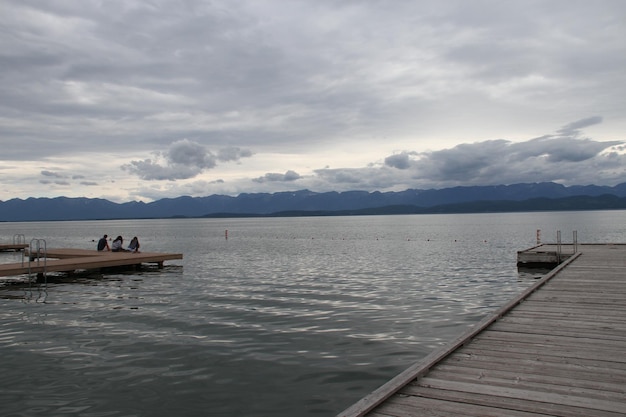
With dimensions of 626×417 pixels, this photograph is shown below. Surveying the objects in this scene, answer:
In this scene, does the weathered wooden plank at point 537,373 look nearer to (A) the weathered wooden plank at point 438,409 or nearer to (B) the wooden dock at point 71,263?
(A) the weathered wooden plank at point 438,409

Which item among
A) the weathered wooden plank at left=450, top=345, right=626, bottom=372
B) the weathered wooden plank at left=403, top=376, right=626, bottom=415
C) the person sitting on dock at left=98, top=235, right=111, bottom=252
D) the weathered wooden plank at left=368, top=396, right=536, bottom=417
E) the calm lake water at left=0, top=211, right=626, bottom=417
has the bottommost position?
the calm lake water at left=0, top=211, right=626, bottom=417

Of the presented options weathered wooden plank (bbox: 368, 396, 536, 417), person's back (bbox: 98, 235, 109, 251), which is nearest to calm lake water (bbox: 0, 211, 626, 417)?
weathered wooden plank (bbox: 368, 396, 536, 417)

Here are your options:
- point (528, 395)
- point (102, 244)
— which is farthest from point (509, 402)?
point (102, 244)

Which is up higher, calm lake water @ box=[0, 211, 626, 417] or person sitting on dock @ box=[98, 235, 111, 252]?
person sitting on dock @ box=[98, 235, 111, 252]

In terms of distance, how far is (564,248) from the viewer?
34.8m

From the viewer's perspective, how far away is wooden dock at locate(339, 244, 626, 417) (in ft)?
19.9

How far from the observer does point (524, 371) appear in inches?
295

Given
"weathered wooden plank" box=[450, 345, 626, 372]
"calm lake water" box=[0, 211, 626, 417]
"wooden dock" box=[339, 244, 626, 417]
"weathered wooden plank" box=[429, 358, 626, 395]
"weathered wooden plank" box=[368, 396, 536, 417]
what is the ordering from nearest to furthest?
"weathered wooden plank" box=[368, 396, 536, 417]
"wooden dock" box=[339, 244, 626, 417]
"weathered wooden plank" box=[429, 358, 626, 395]
"weathered wooden plank" box=[450, 345, 626, 372]
"calm lake water" box=[0, 211, 626, 417]

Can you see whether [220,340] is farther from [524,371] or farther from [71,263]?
[71,263]

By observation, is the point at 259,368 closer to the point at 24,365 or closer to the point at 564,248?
the point at 24,365

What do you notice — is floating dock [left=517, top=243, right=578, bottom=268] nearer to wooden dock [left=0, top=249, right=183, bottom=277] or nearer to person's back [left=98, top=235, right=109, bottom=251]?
wooden dock [left=0, top=249, right=183, bottom=277]

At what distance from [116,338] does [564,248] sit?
3224cm

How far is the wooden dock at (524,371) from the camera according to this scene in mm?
6078

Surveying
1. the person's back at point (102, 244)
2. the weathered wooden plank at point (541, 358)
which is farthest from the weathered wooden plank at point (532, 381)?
the person's back at point (102, 244)
